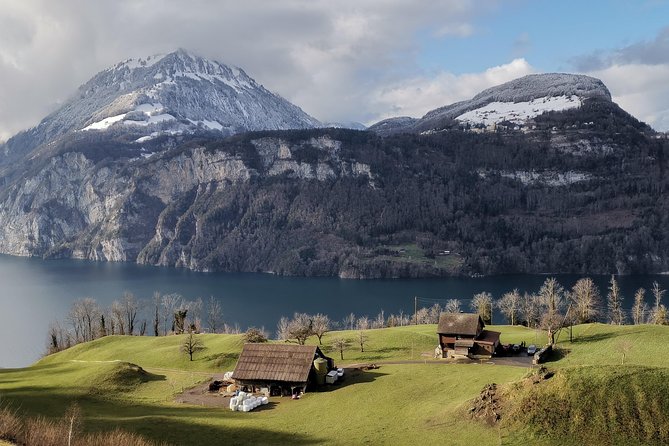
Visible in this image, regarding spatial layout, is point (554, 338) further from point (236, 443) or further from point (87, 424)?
point (87, 424)

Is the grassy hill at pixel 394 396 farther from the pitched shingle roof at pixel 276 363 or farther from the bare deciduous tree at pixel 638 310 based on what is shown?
the bare deciduous tree at pixel 638 310

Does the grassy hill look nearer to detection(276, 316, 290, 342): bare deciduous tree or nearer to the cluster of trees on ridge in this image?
the cluster of trees on ridge

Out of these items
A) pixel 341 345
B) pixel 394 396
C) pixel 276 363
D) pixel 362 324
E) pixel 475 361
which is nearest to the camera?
pixel 394 396

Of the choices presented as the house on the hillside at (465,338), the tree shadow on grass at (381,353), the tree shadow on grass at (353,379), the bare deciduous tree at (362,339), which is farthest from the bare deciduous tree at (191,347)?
the house on the hillside at (465,338)

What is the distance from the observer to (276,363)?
77062mm

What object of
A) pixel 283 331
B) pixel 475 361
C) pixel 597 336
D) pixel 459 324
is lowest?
pixel 283 331

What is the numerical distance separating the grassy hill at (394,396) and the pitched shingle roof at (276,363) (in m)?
3.37

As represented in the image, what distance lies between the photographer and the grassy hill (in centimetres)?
4559

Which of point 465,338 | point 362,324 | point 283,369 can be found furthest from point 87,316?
point 465,338

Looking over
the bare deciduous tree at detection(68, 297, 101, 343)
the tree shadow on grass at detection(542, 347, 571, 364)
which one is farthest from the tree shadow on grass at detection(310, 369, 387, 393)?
the bare deciduous tree at detection(68, 297, 101, 343)

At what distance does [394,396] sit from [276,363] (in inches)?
790

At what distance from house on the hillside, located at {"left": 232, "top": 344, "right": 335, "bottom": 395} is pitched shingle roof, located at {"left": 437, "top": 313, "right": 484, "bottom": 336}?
20.3m

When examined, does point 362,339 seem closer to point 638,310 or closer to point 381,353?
point 381,353

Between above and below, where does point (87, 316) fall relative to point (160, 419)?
above
